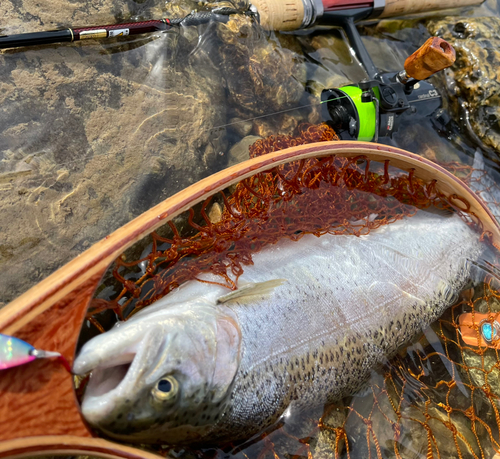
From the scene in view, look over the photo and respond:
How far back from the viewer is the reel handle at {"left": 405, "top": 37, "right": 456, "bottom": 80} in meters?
2.60

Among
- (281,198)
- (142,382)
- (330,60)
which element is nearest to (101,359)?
(142,382)

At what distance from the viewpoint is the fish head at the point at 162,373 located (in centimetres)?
153

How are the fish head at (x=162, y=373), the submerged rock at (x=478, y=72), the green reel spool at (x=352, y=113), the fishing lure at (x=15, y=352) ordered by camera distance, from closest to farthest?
the fishing lure at (x=15, y=352) < the fish head at (x=162, y=373) < the green reel spool at (x=352, y=113) < the submerged rock at (x=478, y=72)

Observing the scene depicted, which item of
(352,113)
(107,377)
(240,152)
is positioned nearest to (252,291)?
(107,377)

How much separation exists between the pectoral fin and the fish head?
0.30 feet

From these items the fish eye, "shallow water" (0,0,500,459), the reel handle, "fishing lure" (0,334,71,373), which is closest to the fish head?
the fish eye

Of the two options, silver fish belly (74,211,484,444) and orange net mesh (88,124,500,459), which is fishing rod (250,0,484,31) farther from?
silver fish belly (74,211,484,444)

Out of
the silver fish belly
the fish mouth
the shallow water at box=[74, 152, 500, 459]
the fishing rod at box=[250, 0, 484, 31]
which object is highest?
the fishing rod at box=[250, 0, 484, 31]

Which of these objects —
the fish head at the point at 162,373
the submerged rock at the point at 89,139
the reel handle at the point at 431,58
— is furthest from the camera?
the reel handle at the point at 431,58

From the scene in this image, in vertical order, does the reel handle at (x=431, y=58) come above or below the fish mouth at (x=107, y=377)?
above

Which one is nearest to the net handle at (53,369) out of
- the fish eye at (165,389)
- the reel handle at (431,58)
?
the fish eye at (165,389)

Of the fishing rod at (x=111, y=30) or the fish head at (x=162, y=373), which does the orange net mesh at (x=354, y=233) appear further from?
the fishing rod at (x=111, y=30)

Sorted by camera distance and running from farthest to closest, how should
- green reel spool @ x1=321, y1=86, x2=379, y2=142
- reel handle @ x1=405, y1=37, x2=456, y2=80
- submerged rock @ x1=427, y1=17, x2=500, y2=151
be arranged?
submerged rock @ x1=427, y1=17, x2=500, y2=151 < green reel spool @ x1=321, y1=86, x2=379, y2=142 < reel handle @ x1=405, y1=37, x2=456, y2=80

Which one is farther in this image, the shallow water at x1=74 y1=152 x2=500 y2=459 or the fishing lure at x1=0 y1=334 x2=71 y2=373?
the shallow water at x1=74 y1=152 x2=500 y2=459
